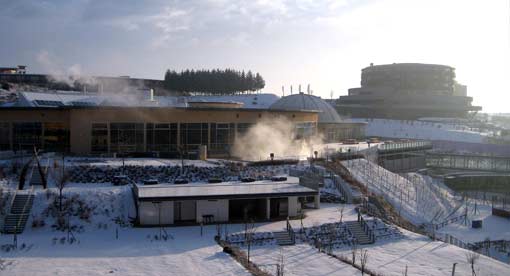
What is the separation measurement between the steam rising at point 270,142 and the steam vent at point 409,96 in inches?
2208

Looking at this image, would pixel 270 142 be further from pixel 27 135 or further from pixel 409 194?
pixel 27 135

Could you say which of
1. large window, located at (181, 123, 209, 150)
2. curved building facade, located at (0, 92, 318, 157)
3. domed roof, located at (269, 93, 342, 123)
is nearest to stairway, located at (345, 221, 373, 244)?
curved building facade, located at (0, 92, 318, 157)

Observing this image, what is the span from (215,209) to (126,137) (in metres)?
11.9

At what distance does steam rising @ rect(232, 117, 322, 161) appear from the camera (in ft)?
112

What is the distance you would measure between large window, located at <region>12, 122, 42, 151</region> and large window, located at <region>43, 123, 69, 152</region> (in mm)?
405

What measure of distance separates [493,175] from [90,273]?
3688 cm

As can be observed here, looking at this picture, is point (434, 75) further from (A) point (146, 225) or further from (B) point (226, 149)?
(A) point (146, 225)

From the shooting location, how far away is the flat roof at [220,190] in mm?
20859

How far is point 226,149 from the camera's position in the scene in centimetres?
3384

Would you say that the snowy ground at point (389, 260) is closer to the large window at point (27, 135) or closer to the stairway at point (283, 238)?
the stairway at point (283, 238)

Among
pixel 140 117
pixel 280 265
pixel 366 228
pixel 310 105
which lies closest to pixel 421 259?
pixel 366 228

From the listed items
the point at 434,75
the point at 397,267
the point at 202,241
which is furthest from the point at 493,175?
the point at 434,75

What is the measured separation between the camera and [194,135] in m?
32.8

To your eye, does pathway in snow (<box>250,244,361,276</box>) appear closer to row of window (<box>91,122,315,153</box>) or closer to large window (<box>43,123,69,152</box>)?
row of window (<box>91,122,315,153</box>)
